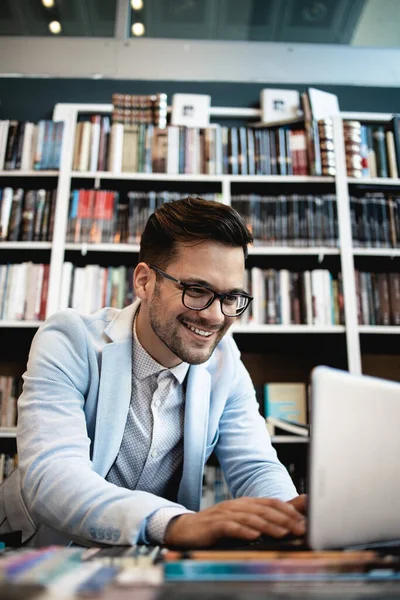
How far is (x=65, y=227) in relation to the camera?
2271mm

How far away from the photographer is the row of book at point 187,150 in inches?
94.4

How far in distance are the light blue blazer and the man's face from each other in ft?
0.33

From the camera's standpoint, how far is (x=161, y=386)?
124 centimetres

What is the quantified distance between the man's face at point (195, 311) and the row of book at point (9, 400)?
1.22m

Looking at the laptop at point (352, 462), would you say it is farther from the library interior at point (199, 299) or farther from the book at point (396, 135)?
the book at point (396, 135)

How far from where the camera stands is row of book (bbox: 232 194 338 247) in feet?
7.52

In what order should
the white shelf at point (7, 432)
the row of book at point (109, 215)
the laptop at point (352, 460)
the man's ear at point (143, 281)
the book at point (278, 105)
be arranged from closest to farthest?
the laptop at point (352, 460) < the man's ear at point (143, 281) < the white shelf at point (7, 432) < the row of book at point (109, 215) < the book at point (278, 105)

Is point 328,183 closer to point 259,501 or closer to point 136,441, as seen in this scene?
point 136,441

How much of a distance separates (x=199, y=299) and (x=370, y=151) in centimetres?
178

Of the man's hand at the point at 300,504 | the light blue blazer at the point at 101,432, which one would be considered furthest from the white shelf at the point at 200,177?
the man's hand at the point at 300,504

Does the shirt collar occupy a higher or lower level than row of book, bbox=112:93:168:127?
lower

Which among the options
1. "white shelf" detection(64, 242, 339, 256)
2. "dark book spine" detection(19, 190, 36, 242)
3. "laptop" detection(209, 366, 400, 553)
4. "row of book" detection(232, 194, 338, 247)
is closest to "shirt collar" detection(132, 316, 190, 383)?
"laptop" detection(209, 366, 400, 553)

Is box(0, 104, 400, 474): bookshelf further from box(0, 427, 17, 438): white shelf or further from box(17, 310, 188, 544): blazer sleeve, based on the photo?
box(17, 310, 188, 544): blazer sleeve

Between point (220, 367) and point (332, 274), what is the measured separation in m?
1.34
